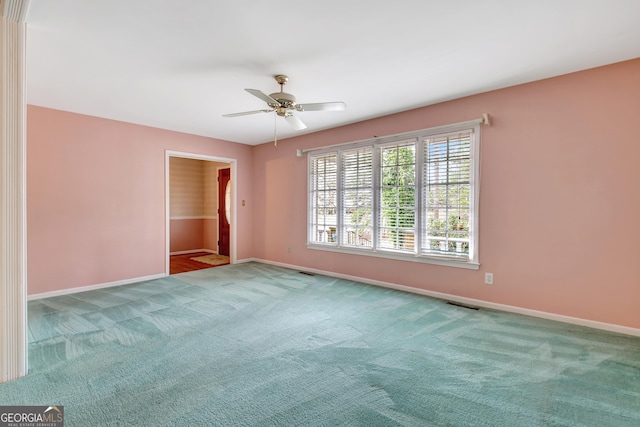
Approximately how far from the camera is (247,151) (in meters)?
6.64

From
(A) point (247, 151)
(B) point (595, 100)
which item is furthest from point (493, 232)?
(A) point (247, 151)

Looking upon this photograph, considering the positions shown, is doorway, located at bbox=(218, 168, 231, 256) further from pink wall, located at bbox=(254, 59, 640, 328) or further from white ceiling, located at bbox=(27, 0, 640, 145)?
pink wall, located at bbox=(254, 59, 640, 328)

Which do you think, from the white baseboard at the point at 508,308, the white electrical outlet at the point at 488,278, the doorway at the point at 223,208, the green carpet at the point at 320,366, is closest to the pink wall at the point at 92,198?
the green carpet at the point at 320,366

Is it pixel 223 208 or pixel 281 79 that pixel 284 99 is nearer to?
pixel 281 79

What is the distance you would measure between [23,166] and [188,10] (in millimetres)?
1675

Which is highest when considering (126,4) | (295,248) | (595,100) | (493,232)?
(126,4)

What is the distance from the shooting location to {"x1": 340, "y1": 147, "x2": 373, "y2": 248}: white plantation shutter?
482 centimetres

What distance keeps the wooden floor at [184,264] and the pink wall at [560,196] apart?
4.48 meters

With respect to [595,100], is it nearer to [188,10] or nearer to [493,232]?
[493,232]

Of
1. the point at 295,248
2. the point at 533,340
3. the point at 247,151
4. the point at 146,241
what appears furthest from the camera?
the point at 247,151

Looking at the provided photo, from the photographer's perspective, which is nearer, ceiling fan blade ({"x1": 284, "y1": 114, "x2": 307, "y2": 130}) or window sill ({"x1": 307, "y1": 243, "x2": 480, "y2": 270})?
ceiling fan blade ({"x1": 284, "y1": 114, "x2": 307, "y2": 130})

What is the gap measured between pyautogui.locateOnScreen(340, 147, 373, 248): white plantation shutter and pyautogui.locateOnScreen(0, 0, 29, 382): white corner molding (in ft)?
13.1

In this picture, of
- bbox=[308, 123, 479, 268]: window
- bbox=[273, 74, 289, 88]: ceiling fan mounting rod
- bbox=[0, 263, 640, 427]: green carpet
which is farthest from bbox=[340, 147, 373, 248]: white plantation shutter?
bbox=[273, 74, 289, 88]: ceiling fan mounting rod

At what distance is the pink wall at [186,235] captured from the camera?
25.3ft
